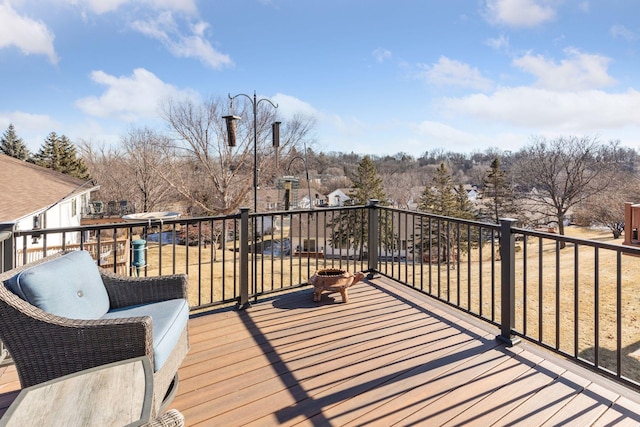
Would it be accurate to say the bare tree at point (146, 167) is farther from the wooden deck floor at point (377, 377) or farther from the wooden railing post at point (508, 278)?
the wooden railing post at point (508, 278)

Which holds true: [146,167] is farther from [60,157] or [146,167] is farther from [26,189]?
[60,157]

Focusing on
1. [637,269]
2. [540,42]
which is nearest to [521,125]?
[540,42]

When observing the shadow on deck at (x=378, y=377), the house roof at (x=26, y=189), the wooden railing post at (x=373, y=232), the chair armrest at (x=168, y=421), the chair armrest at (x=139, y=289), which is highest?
the house roof at (x=26, y=189)

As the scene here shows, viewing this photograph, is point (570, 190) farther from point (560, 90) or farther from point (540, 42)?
point (540, 42)

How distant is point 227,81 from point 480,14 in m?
9.99

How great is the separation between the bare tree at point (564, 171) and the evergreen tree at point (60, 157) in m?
30.6

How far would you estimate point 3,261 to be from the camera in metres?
2.41

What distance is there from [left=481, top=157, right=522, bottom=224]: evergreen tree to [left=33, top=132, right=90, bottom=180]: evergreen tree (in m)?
29.1

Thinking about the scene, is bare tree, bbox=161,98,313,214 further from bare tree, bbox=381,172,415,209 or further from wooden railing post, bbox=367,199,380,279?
bare tree, bbox=381,172,415,209

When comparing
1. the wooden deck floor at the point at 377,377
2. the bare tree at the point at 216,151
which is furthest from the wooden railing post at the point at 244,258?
the bare tree at the point at 216,151

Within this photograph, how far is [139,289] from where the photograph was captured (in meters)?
2.34

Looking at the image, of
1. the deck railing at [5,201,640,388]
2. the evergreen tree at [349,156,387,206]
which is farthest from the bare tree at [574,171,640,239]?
the evergreen tree at [349,156,387,206]

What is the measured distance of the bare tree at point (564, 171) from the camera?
19.6 m

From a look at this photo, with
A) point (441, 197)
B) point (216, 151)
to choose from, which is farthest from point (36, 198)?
point (441, 197)
